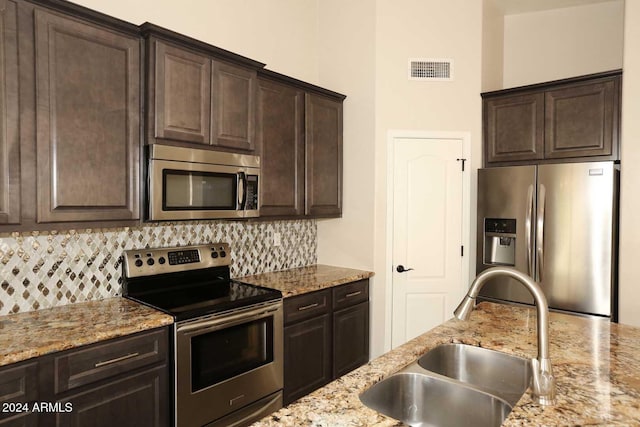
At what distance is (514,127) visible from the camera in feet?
11.4

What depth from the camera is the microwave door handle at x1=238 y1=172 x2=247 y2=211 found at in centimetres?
269

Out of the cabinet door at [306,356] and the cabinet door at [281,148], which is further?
the cabinet door at [281,148]

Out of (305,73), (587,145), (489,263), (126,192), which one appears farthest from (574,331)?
(305,73)

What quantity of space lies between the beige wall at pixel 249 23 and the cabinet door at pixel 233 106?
1.75ft

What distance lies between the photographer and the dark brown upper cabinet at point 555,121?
305 centimetres

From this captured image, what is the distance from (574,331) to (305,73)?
3.02m

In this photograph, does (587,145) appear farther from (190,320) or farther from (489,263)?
(190,320)

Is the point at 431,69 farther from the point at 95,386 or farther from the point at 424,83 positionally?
the point at 95,386

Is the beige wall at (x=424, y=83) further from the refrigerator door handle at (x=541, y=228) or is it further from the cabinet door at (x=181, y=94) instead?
the cabinet door at (x=181, y=94)

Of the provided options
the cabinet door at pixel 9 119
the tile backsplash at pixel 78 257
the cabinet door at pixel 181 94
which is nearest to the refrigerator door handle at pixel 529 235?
the tile backsplash at pixel 78 257

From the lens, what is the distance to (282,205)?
3.17 meters

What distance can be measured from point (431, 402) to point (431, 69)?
2.97m

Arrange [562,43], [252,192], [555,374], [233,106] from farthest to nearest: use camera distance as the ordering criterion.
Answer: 1. [562,43]
2. [252,192]
3. [233,106]
4. [555,374]

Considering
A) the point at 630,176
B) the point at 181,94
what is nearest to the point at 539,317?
the point at 181,94
